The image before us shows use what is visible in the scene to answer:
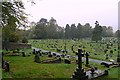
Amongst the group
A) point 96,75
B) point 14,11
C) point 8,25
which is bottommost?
point 96,75

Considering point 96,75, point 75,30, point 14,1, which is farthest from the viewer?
point 75,30

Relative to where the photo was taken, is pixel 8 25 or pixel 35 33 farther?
pixel 35 33

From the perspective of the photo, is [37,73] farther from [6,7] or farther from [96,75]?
[6,7]

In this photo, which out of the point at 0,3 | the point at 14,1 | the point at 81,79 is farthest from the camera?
the point at 14,1

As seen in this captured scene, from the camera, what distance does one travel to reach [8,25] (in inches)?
738

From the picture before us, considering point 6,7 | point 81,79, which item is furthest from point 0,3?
point 81,79

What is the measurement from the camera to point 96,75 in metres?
16.1

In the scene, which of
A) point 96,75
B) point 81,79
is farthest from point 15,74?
point 96,75

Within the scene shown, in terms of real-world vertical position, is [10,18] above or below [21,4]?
below

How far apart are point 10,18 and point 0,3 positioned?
1475mm

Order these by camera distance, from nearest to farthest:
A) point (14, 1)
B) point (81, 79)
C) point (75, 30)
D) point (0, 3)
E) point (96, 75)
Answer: point (81, 79), point (96, 75), point (0, 3), point (14, 1), point (75, 30)

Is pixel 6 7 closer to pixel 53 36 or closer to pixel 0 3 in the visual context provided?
pixel 0 3

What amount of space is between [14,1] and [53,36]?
72190 mm

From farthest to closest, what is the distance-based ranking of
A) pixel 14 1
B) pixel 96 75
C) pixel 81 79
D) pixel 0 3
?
pixel 14 1 < pixel 0 3 < pixel 96 75 < pixel 81 79
